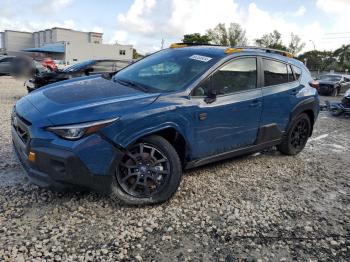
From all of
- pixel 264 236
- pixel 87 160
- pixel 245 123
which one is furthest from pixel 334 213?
pixel 87 160

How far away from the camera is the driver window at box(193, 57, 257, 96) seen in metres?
4.15

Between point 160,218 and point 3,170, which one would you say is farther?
point 3,170

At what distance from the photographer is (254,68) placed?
488cm

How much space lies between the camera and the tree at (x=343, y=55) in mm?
61844

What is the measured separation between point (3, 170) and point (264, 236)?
10.8ft

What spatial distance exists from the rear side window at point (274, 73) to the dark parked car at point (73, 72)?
6.16 m

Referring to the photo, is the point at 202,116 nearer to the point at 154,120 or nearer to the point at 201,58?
the point at 154,120

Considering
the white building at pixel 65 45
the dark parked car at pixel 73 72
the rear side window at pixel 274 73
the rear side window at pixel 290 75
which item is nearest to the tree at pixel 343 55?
the white building at pixel 65 45

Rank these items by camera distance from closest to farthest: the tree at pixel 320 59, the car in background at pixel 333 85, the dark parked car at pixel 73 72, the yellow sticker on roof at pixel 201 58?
the yellow sticker on roof at pixel 201 58
the dark parked car at pixel 73 72
the car in background at pixel 333 85
the tree at pixel 320 59

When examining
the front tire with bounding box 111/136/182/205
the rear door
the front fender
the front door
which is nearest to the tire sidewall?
the rear door

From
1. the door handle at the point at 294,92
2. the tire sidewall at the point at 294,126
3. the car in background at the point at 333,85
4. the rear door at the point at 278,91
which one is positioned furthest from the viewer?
the car in background at the point at 333,85

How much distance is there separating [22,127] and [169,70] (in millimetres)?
1848

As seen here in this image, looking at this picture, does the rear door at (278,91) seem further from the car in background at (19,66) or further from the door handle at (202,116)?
the car in background at (19,66)

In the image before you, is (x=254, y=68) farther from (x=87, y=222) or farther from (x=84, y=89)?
(x=87, y=222)
